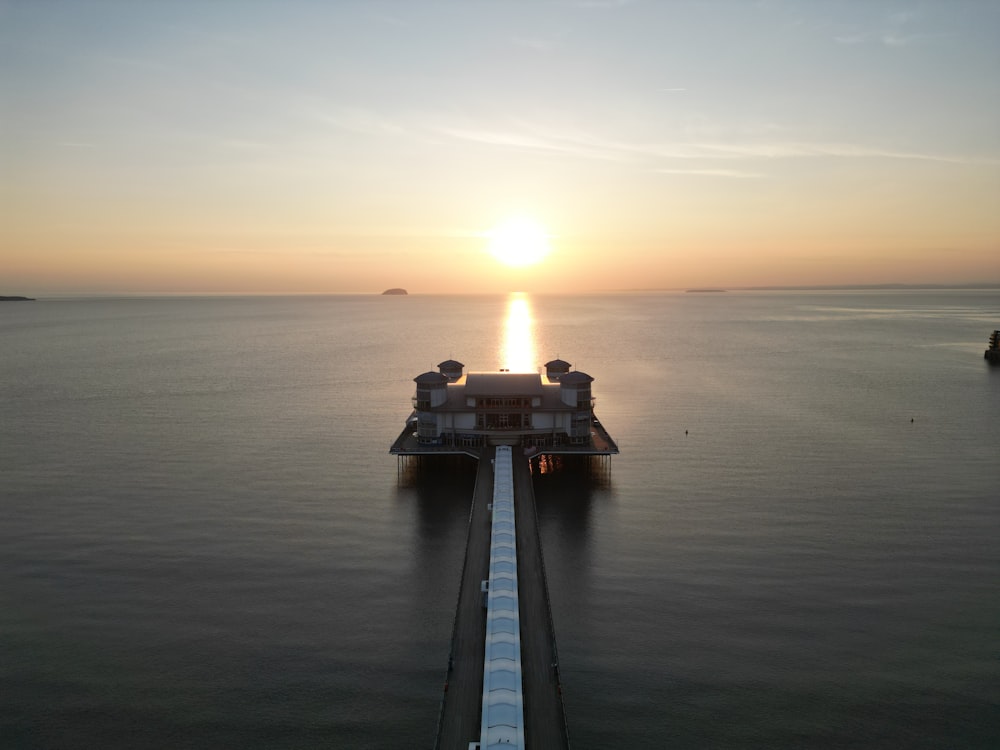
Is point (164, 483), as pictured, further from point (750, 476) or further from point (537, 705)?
point (750, 476)

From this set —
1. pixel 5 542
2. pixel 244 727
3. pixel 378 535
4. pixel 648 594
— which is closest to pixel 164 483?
pixel 5 542

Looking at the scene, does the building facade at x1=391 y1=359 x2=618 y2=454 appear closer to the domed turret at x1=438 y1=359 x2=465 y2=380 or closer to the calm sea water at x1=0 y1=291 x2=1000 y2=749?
the calm sea water at x1=0 y1=291 x2=1000 y2=749

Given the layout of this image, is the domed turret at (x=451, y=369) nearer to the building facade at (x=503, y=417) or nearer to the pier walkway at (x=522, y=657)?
the building facade at (x=503, y=417)

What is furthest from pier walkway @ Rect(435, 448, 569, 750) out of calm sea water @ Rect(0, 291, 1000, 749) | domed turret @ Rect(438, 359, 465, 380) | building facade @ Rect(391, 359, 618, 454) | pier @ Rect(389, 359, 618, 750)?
domed turret @ Rect(438, 359, 465, 380)

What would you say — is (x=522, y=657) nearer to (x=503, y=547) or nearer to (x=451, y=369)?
(x=503, y=547)

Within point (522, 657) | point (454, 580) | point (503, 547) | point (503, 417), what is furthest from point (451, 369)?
point (522, 657)

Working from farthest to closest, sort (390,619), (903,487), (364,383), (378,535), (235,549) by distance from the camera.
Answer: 1. (364,383)
2. (903,487)
3. (378,535)
4. (235,549)
5. (390,619)
